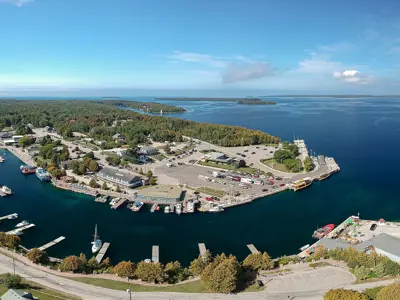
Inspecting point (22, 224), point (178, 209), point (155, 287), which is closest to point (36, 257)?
point (155, 287)

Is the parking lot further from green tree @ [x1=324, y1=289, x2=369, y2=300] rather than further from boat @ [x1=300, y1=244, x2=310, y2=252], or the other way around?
boat @ [x1=300, y1=244, x2=310, y2=252]

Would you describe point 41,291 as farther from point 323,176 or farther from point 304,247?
point 323,176

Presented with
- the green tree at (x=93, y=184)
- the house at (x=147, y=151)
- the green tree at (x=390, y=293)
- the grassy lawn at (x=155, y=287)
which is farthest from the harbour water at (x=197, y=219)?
the house at (x=147, y=151)

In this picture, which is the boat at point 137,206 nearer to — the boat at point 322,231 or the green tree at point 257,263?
the green tree at point 257,263

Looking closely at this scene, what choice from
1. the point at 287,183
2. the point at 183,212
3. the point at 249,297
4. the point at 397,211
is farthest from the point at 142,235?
the point at 397,211

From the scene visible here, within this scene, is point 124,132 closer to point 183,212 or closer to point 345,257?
point 183,212
